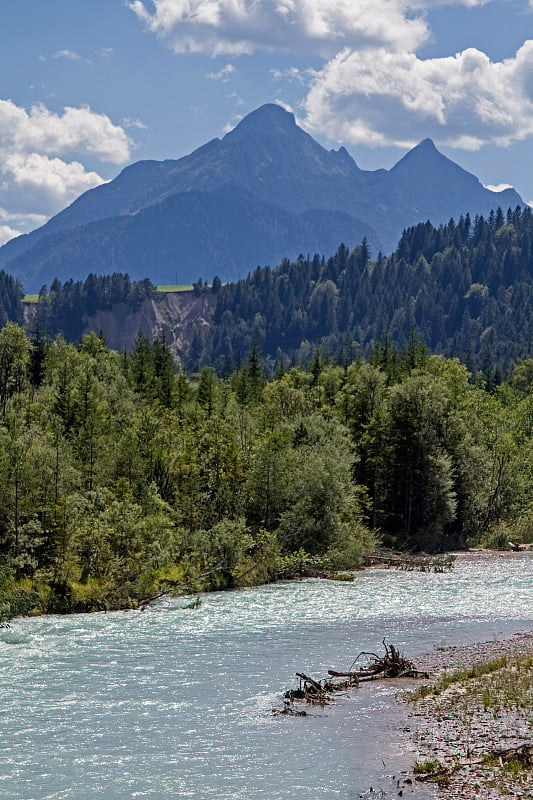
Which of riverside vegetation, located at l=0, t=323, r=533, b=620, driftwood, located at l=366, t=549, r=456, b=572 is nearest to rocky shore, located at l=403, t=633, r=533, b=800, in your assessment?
riverside vegetation, located at l=0, t=323, r=533, b=620

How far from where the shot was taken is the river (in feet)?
73.0

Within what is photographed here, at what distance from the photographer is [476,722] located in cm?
2542

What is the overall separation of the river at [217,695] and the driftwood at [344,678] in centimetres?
56

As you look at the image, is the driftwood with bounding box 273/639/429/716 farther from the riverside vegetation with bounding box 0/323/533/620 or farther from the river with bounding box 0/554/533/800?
the riverside vegetation with bounding box 0/323/533/620

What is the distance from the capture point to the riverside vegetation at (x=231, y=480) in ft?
155

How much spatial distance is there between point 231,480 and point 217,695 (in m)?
33.0

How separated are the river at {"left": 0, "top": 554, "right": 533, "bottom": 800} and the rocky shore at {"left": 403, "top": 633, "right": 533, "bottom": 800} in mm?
856

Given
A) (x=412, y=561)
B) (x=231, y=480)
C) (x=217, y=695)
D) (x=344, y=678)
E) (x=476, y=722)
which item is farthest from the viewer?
(x=412, y=561)

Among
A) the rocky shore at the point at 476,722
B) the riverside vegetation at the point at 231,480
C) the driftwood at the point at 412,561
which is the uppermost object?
the riverside vegetation at the point at 231,480

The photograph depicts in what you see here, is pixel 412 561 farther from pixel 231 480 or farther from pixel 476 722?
pixel 476 722

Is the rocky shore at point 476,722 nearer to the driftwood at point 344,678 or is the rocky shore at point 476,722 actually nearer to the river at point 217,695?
the river at point 217,695

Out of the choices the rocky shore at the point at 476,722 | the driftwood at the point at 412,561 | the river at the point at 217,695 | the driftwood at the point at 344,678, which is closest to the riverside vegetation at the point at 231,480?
the driftwood at the point at 412,561

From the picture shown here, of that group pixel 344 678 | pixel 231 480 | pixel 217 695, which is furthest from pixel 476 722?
pixel 231 480

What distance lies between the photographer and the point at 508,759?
2205 centimetres
